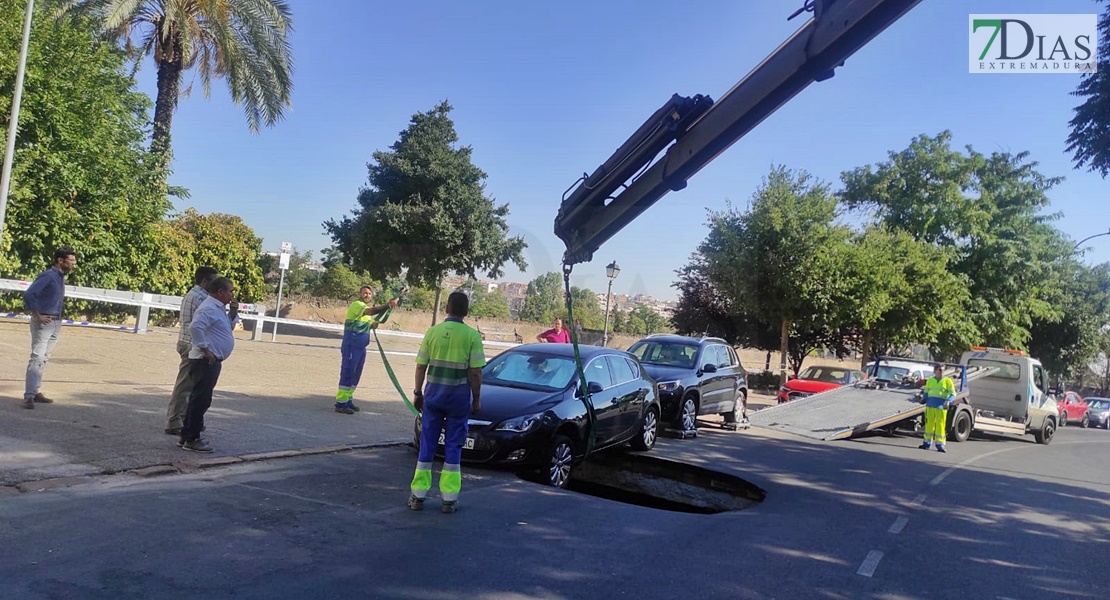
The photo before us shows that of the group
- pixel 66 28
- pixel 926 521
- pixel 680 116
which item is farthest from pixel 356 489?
pixel 66 28

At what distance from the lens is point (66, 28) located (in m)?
19.2

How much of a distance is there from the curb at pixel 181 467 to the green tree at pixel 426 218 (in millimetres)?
25230

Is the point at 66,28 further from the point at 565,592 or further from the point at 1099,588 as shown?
the point at 1099,588

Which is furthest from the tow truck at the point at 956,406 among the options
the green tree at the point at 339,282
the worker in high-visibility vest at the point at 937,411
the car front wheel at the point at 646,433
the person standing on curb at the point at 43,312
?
the green tree at the point at 339,282

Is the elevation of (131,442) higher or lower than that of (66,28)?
lower

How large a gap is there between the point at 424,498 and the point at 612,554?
1701 mm

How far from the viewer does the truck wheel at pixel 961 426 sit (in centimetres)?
1614

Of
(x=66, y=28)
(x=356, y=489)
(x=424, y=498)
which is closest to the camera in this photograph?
(x=424, y=498)

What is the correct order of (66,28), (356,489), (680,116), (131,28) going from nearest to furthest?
(356,489)
(680,116)
(66,28)
(131,28)

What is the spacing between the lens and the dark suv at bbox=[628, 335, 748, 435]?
1247 cm

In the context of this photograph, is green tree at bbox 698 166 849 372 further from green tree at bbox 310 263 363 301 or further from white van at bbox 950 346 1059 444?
green tree at bbox 310 263 363 301

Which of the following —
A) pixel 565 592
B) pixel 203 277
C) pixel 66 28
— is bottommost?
pixel 565 592

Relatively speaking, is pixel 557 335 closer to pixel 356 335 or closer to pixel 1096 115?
pixel 356 335

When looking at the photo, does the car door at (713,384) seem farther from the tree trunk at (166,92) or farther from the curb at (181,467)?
the tree trunk at (166,92)
